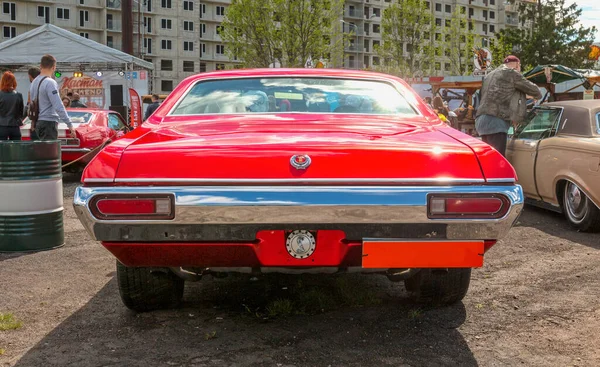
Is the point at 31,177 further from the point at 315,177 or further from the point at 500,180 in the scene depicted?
the point at 500,180

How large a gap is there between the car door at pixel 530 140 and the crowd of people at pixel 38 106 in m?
5.50

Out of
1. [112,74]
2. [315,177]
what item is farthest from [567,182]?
[112,74]

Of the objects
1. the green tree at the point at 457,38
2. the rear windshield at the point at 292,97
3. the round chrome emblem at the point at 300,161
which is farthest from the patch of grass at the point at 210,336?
the green tree at the point at 457,38

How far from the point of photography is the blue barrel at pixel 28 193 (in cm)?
613

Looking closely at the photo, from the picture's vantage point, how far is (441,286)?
13.6 ft

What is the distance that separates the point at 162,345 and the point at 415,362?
1.25 metres

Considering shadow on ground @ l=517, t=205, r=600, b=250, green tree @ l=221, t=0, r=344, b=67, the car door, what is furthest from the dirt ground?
green tree @ l=221, t=0, r=344, b=67

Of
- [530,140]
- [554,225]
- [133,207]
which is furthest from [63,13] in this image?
[133,207]

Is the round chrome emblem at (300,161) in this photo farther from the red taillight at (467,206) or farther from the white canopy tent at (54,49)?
the white canopy tent at (54,49)

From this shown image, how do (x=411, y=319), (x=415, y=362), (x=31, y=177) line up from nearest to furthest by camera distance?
1. (x=415, y=362)
2. (x=411, y=319)
3. (x=31, y=177)

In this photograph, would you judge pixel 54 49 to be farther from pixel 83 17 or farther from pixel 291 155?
pixel 83 17

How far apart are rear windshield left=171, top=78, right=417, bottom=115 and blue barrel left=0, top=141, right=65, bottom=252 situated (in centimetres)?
233

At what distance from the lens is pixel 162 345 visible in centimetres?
355

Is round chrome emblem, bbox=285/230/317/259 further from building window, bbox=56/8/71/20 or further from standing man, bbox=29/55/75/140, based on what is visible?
building window, bbox=56/8/71/20
